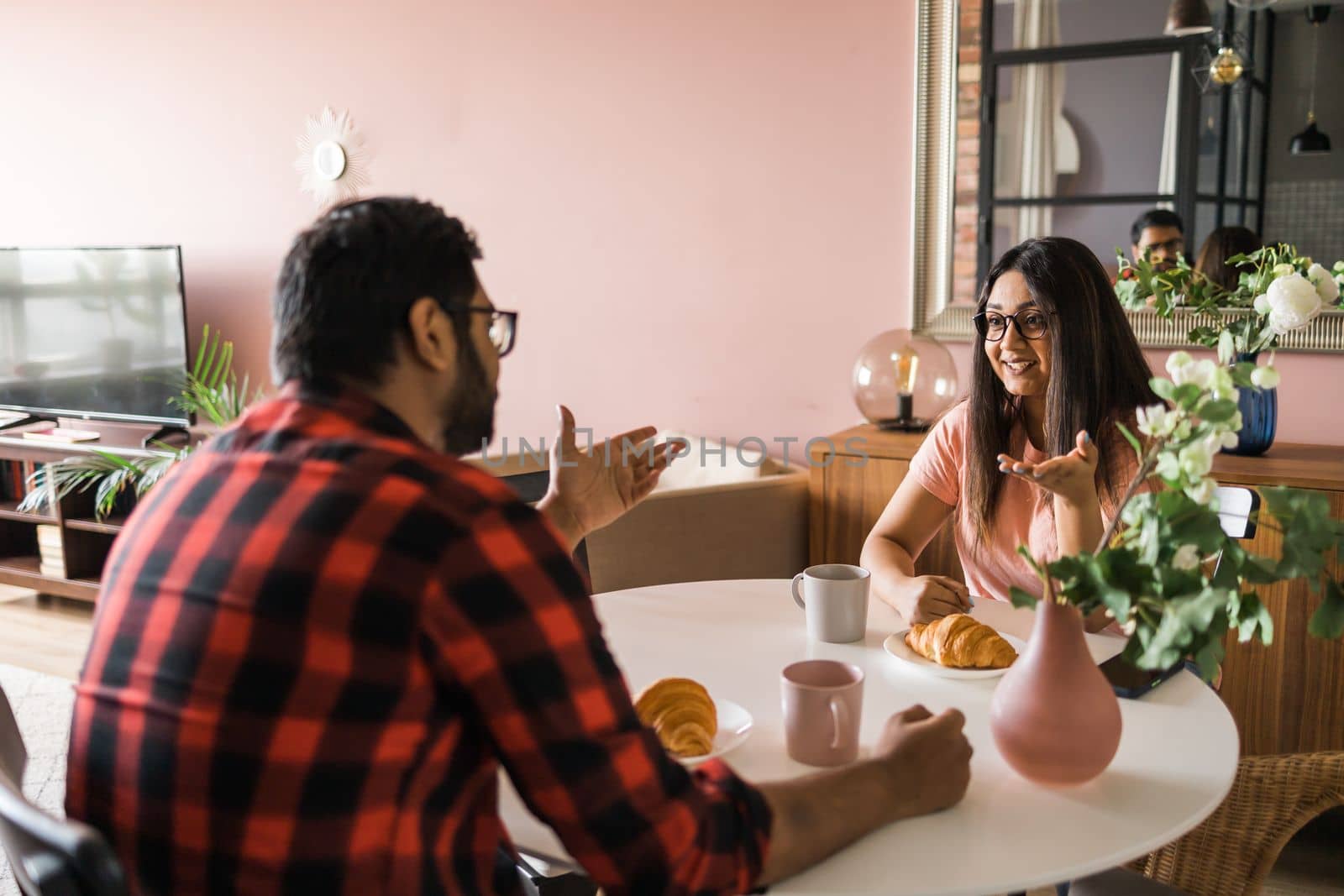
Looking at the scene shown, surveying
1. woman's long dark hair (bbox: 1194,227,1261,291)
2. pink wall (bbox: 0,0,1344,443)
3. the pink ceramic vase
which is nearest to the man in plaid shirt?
the pink ceramic vase

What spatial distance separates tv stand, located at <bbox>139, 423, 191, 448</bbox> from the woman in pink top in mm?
3217

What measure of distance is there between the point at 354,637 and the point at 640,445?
0.86 meters

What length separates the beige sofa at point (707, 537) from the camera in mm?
2578

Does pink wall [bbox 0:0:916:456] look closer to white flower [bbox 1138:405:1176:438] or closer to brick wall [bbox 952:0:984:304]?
brick wall [bbox 952:0:984:304]

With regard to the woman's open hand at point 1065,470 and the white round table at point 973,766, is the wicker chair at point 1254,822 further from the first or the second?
the woman's open hand at point 1065,470

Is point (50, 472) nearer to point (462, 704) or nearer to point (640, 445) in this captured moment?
point (640, 445)

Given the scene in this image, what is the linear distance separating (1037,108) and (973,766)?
2.21 meters

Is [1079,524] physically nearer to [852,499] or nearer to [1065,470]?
[1065,470]

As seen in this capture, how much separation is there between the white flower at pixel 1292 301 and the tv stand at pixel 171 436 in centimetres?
363

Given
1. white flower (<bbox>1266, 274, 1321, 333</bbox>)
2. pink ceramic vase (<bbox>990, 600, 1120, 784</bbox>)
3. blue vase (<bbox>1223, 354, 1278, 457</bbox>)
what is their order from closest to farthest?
pink ceramic vase (<bbox>990, 600, 1120, 784</bbox>) → white flower (<bbox>1266, 274, 1321, 333</bbox>) → blue vase (<bbox>1223, 354, 1278, 457</bbox>)

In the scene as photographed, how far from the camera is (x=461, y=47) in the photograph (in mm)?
3789

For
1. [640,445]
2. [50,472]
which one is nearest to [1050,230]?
[640,445]

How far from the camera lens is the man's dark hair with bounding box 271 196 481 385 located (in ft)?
3.05

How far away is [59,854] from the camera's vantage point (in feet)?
2.37
